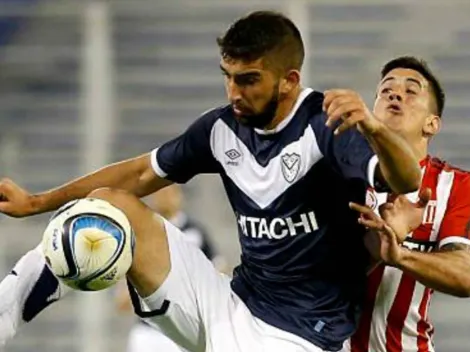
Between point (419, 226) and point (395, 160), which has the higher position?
point (395, 160)

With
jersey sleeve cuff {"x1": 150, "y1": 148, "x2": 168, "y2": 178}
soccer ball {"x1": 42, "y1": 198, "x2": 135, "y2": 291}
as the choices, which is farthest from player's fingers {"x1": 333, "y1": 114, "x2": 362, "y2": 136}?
jersey sleeve cuff {"x1": 150, "y1": 148, "x2": 168, "y2": 178}

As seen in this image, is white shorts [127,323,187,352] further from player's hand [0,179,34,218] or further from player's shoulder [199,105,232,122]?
player's shoulder [199,105,232,122]

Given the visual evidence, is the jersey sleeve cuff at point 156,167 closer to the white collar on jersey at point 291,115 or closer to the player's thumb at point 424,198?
the white collar on jersey at point 291,115

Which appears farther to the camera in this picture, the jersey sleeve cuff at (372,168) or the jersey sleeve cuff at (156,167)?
the jersey sleeve cuff at (156,167)

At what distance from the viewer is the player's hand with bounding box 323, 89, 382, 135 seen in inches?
136

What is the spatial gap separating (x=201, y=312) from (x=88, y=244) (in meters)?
0.53

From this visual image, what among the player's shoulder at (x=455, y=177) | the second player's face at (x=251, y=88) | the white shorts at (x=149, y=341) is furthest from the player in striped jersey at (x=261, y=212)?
the white shorts at (x=149, y=341)

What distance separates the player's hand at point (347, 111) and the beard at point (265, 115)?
55 cm

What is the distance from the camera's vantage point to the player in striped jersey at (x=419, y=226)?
4312mm

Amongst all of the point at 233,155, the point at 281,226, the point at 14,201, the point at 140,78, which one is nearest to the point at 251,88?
the point at 233,155

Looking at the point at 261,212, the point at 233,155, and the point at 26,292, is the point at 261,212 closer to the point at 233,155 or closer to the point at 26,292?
the point at 233,155

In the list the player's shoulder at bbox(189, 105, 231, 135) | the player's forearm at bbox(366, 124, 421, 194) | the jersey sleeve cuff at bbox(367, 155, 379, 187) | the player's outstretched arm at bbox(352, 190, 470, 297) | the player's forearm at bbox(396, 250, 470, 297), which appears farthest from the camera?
the player's shoulder at bbox(189, 105, 231, 135)

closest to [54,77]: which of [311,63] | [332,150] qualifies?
[311,63]

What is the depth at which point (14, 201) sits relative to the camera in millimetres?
4504
